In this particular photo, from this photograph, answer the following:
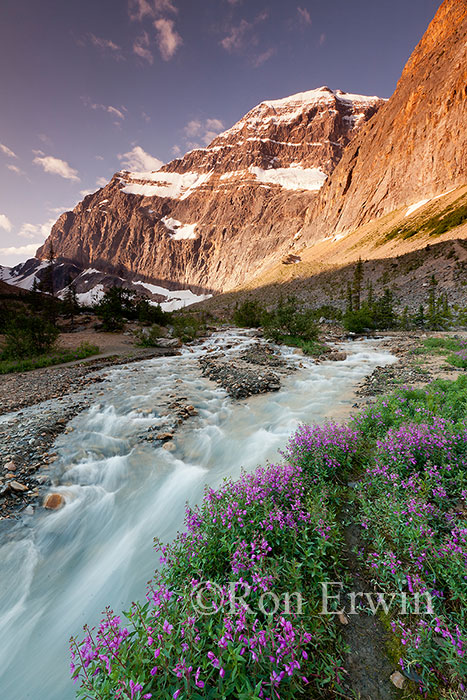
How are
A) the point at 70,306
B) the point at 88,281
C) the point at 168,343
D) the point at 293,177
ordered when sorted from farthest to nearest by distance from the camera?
the point at 293,177, the point at 88,281, the point at 70,306, the point at 168,343

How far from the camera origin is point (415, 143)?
67.1 meters

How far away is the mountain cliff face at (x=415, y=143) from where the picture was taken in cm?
5969

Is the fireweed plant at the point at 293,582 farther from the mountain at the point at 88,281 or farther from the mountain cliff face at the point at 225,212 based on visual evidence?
the mountain at the point at 88,281

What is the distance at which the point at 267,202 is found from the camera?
487ft

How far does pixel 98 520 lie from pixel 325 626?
3.89 metres

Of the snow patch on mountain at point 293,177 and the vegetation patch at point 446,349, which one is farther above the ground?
the snow patch on mountain at point 293,177

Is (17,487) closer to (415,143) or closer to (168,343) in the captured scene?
(168,343)

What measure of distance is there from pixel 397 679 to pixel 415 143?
96.5m

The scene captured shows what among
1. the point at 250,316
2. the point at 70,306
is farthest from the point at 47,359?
the point at 250,316

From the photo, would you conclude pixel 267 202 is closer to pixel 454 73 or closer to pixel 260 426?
pixel 454 73

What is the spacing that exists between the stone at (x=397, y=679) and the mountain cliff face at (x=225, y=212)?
13875cm

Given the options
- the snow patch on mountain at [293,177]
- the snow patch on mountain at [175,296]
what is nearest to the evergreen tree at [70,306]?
the snow patch on mountain at [175,296]

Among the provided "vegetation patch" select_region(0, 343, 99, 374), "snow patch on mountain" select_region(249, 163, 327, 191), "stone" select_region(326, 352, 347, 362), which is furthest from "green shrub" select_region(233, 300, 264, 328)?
"snow patch on mountain" select_region(249, 163, 327, 191)

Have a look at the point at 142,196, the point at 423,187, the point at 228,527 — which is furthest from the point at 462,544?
the point at 142,196
